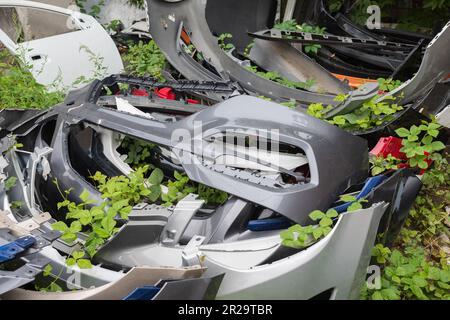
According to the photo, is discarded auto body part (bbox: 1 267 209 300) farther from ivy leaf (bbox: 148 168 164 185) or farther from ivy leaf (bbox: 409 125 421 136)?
ivy leaf (bbox: 409 125 421 136)

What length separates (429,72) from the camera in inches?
123

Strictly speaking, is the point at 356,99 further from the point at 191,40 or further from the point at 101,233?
the point at 191,40

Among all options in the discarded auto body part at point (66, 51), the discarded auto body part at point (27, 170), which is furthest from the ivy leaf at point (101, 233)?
the discarded auto body part at point (66, 51)

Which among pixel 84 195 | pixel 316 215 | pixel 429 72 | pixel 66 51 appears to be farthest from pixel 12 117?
pixel 429 72

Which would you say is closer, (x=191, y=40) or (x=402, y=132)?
(x=402, y=132)

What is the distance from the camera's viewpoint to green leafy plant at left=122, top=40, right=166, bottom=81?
14.4 ft

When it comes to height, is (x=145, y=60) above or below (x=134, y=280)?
above

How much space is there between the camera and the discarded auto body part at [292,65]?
13.5ft

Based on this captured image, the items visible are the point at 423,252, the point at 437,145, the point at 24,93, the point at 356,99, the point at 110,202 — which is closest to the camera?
the point at 110,202

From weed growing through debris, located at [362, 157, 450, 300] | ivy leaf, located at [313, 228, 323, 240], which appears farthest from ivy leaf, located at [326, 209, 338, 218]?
weed growing through debris, located at [362, 157, 450, 300]

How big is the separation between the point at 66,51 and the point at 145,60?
78 cm

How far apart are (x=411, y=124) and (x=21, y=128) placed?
2408mm
